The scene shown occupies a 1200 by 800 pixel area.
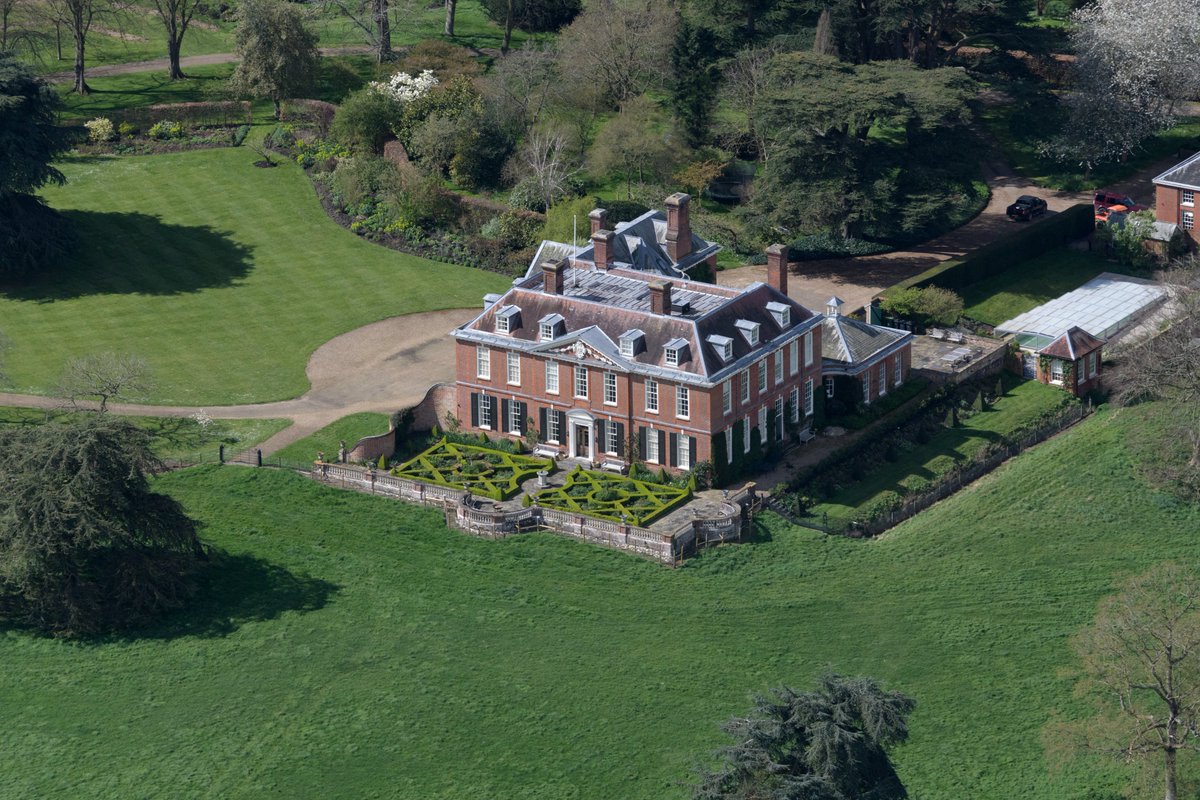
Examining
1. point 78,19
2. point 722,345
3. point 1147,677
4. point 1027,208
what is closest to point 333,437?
point 722,345

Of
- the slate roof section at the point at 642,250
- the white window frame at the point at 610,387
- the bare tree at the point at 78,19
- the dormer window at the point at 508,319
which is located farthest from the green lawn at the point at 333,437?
the bare tree at the point at 78,19

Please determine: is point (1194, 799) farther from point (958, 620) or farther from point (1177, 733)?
point (958, 620)

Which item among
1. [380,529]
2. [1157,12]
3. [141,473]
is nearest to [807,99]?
[1157,12]

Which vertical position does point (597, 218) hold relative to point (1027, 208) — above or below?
above

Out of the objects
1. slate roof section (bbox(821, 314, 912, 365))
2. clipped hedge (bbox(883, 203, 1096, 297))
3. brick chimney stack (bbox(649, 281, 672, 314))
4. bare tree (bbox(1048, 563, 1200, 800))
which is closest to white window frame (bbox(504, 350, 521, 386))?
brick chimney stack (bbox(649, 281, 672, 314))

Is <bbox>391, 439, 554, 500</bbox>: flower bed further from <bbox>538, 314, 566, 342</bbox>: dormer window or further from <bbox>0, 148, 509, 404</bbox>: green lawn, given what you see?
<bbox>0, 148, 509, 404</bbox>: green lawn

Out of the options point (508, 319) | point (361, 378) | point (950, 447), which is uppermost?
point (508, 319)

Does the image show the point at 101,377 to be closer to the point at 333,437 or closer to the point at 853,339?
the point at 333,437
